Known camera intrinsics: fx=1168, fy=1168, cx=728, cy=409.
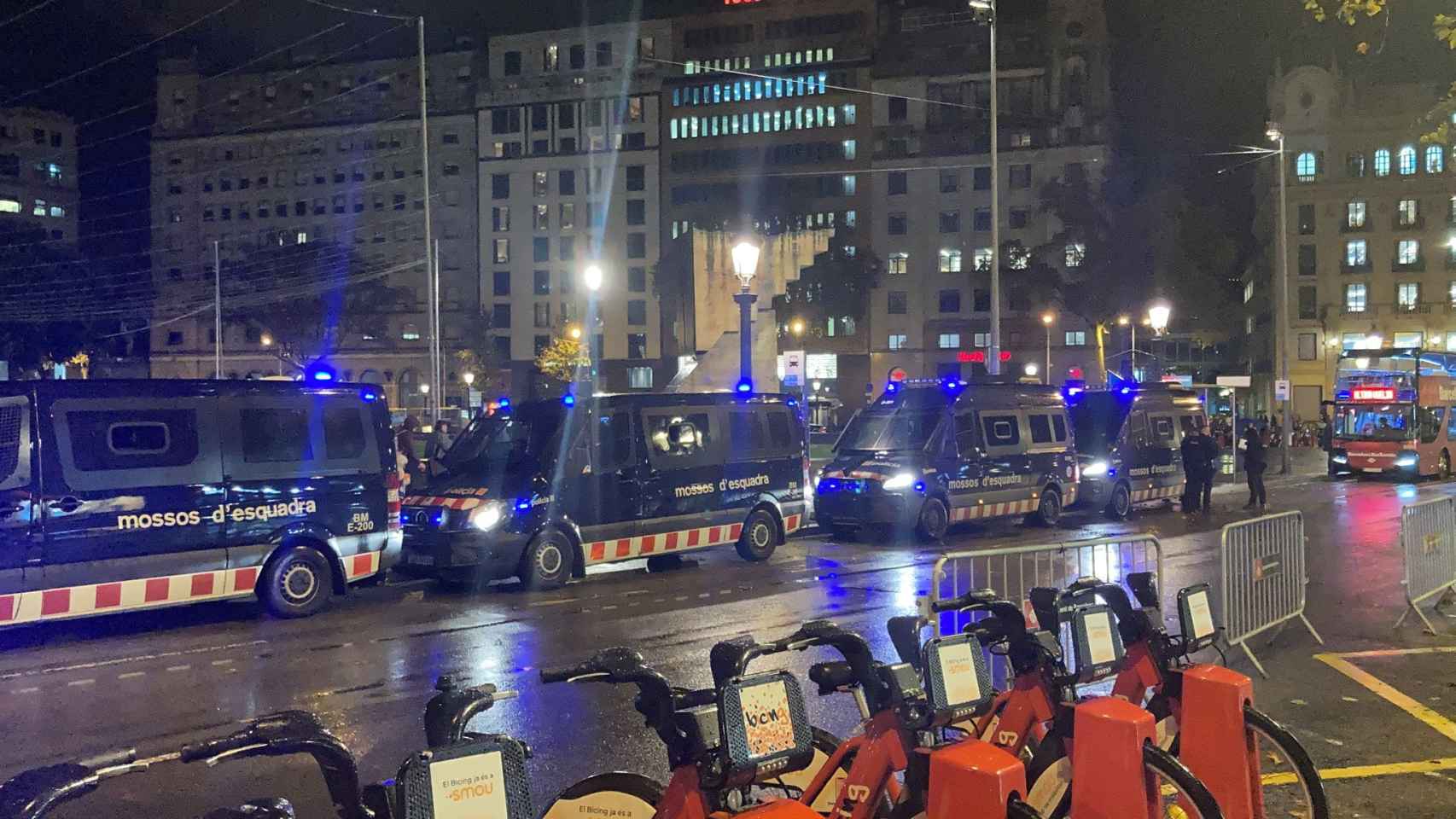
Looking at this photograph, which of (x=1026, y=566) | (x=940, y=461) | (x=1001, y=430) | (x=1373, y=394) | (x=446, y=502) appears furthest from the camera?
(x=1373, y=394)

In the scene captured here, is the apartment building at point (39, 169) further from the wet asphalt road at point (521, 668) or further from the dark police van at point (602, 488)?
the wet asphalt road at point (521, 668)

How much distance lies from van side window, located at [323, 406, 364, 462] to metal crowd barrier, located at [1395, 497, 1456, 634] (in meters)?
10.2

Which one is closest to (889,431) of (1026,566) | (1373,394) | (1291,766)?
(1026,566)

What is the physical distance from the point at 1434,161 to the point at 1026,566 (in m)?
71.5

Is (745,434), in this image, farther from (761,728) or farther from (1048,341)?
(1048,341)

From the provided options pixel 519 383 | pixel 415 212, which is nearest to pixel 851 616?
pixel 519 383

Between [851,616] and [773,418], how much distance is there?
5.85m

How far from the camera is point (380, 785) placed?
339 cm

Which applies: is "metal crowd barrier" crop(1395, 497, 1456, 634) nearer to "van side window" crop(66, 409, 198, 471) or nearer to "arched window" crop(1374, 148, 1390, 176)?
"van side window" crop(66, 409, 198, 471)

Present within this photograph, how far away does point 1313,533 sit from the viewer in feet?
62.0

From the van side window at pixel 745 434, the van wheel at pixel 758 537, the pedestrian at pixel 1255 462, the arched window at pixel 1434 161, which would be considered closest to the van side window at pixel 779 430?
the van side window at pixel 745 434

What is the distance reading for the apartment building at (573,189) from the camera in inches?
3469

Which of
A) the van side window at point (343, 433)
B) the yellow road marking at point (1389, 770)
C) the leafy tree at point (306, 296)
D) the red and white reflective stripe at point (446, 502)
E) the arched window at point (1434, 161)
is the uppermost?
the arched window at point (1434, 161)

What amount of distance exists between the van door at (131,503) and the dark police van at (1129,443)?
16.0 m
